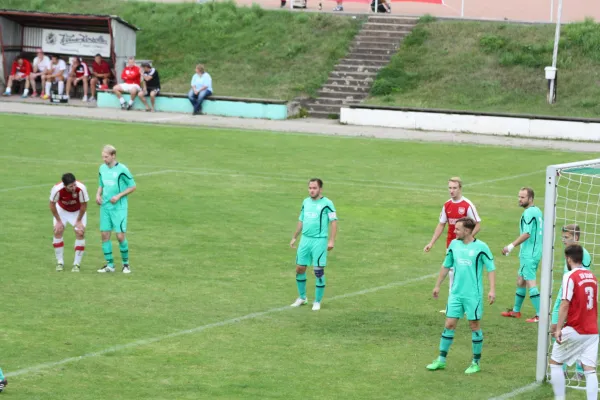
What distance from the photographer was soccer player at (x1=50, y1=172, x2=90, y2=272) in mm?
17734

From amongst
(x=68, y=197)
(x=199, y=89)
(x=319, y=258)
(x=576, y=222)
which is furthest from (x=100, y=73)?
(x=319, y=258)

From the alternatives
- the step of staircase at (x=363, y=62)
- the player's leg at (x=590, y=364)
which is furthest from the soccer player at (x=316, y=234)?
the step of staircase at (x=363, y=62)

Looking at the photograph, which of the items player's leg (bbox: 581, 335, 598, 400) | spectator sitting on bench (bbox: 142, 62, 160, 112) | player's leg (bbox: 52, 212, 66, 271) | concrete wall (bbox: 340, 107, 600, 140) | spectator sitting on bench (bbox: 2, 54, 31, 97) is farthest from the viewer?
spectator sitting on bench (bbox: 2, 54, 31, 97)

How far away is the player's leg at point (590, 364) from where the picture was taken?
11.6m

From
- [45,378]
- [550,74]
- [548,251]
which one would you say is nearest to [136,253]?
[45,378]

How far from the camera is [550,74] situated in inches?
1540

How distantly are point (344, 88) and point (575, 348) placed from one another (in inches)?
1250

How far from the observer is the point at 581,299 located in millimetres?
11477

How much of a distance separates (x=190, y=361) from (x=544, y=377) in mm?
4398

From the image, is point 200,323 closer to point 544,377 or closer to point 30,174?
point 544,377

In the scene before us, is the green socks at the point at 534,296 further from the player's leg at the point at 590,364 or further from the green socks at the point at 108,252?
the green socks at the point at 108,252

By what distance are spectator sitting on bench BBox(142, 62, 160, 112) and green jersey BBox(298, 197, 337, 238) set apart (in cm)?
2586

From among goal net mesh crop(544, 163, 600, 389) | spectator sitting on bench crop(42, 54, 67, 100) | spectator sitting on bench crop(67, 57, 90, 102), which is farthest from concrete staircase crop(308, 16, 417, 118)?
goal net mesh crop(544, 163, 600, 389)

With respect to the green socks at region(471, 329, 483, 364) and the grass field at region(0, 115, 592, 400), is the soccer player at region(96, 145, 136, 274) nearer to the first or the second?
the grass field at region(0, 115, 592, 400)
